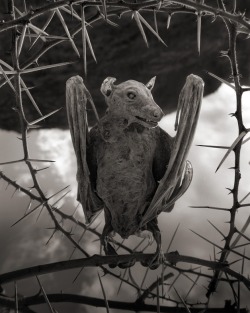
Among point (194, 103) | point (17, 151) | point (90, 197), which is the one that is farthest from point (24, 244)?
Result: point (194, 103)

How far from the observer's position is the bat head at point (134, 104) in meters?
1.45

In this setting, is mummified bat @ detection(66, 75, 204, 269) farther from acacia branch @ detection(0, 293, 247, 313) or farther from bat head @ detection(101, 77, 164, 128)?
acacia branch @ detection(0, 293, 247, 313)

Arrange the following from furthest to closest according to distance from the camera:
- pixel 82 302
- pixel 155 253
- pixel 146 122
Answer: pixel 82 302
pixel 155 253
pixel 146 122

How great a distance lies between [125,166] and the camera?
1.49 m

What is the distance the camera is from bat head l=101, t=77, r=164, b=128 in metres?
1.45

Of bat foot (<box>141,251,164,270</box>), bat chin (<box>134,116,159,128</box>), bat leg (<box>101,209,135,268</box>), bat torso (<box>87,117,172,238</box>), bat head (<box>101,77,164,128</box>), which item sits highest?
bat head (<box>101,77,164,128</box>)

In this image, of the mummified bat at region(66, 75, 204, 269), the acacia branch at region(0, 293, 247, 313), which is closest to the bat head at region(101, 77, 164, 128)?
the mummified bat at region(66, 75, 204, 269)

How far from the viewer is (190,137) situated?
4.86ft

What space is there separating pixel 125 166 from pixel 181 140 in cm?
17

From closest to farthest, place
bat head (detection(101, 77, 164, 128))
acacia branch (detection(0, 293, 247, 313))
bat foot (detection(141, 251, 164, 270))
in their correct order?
bat head (detection(101, 77, 164, 128)) → bat foot (detection(141, 251, 164, 270)) → acacia branch (detection(0, 293, 247, 313))

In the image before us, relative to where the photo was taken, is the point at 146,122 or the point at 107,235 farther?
the point at 107,235

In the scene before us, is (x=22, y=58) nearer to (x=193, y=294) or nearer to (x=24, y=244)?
(x=24, y=244)

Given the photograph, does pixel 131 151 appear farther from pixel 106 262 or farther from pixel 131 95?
pixel 106 262

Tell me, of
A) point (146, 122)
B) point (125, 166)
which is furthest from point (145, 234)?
point (146, 122)
